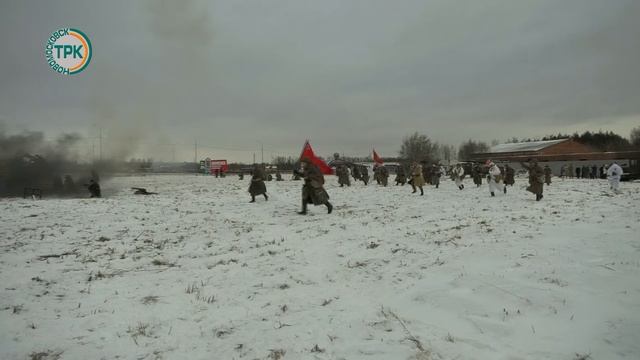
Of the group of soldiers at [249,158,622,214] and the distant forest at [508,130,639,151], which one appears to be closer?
the group of soldiers at [249,158,622,214]

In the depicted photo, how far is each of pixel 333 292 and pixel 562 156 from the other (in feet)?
215

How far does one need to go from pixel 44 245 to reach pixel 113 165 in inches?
767

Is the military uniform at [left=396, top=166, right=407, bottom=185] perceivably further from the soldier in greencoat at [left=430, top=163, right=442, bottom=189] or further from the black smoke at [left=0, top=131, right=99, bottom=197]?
the black smoke at [left=0, top=131, right=99, bottom=197]

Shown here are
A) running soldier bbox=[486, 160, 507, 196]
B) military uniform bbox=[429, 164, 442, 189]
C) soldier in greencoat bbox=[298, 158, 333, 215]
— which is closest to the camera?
soldier in greencoat bbox=[298, 158, 333, 215]

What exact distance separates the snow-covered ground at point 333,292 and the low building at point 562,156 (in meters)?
36.2

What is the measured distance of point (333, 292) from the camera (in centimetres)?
512

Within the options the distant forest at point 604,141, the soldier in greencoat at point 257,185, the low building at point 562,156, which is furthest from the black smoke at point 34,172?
the distant forest at point 604,141

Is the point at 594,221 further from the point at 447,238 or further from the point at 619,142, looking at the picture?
the point at 619,142

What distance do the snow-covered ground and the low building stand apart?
3622 centimetres

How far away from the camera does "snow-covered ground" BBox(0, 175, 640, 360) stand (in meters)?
3.66

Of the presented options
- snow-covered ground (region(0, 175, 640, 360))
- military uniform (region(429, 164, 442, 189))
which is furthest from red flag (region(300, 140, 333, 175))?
military uniform (region(429, 164, 442, 189))

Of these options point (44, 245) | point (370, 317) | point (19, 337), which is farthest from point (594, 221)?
point (44, 245)

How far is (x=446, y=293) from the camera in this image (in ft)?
15.7

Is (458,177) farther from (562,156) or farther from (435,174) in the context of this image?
(562,156)
